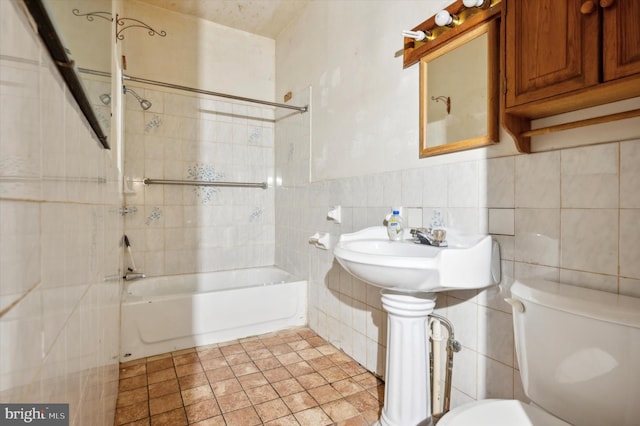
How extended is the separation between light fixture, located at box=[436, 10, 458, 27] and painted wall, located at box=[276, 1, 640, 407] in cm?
16

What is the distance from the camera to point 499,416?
36.9 inches

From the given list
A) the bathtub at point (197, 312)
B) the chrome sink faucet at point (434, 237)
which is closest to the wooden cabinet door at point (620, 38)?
the chrome sink faucet at point (434, 237)

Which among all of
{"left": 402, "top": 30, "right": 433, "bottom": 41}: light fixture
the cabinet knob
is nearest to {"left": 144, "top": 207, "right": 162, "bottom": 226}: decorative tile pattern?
{"left": 402, "top": 30, "right": 433, "bottom": 41}: light fixture

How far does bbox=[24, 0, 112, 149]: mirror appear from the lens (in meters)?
0.39

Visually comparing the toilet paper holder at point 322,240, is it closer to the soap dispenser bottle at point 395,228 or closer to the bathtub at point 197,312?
the bathtub at point 197,312

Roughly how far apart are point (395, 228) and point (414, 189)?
229 millimetres

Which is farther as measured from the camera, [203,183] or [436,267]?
[203,183]

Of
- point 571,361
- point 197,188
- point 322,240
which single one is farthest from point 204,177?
point 571,361

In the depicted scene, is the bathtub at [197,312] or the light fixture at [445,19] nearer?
the light fixture at [445,19]

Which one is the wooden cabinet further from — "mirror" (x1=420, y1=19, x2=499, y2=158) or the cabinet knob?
"mirror" (x1=420, y1=19, x2=499, y2=158)

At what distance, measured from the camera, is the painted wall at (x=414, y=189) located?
0.99 m

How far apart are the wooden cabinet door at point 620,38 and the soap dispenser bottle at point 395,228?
0.91 m

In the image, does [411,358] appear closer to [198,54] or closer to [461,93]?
[461,93]

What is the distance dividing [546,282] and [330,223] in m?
1.41
